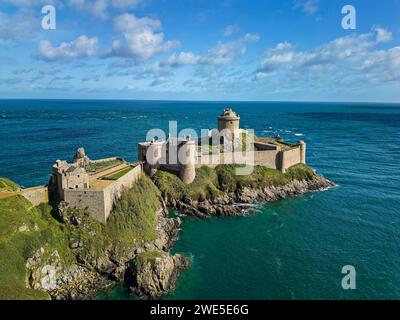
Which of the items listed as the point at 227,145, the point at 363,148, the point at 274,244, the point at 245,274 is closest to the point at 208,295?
the point at 245,274

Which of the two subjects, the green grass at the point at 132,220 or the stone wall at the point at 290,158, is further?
the stone wall at the point at 290,158

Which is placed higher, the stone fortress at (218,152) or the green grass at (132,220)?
the stone fortress at (218,152)

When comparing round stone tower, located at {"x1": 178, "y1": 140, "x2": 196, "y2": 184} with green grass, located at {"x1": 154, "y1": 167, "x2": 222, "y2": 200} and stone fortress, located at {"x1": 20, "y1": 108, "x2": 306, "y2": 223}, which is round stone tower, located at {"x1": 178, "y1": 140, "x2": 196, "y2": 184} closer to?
stone fortress, located at {"x1": 20, "y1": 108, "x2": 306, "y2": 223}

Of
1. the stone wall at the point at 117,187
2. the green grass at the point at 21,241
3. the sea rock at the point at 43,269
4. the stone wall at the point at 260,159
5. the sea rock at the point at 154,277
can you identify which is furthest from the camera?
the stone wall at the point at 260,159

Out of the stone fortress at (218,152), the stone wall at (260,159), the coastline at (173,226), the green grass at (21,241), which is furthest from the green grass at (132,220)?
the stone wall at (260,159)

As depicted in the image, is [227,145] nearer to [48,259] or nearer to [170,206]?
[170,206]

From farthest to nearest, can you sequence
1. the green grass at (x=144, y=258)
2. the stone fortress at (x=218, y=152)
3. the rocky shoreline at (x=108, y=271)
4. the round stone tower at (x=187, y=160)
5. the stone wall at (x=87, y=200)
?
the stone fortress at (x=218, y=152), the round stone tower at (x=187, y=160), the stone wall at (x=87, y=200), the green grass at (x=144, y=258), the rocky shoreline at (x=108, y=271)

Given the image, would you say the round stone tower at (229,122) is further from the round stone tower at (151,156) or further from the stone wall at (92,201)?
the stone wall at (92,201)

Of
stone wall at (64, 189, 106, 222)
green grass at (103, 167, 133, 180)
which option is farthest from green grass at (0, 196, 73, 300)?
green grass at (103, 167, 133, 180)
